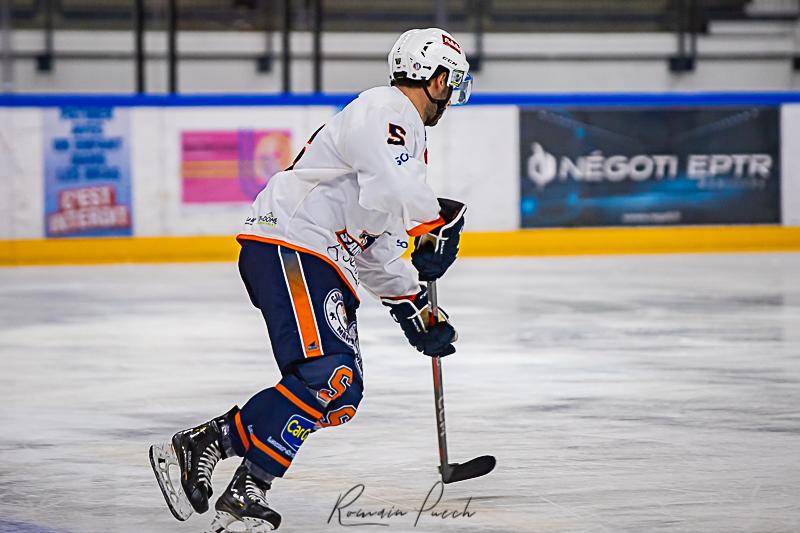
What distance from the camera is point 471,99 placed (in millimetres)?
11312

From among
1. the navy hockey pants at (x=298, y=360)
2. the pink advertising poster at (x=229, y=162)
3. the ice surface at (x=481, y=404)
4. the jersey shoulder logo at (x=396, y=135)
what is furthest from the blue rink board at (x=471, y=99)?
the jersey shoulder logo at (x=396, y=135)

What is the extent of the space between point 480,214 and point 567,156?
843 mm

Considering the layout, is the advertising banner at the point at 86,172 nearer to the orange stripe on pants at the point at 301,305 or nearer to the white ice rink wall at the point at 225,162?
the white ice rink wall at the point at 225,162

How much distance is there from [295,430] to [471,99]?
8.24m

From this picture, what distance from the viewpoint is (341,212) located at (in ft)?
11.2

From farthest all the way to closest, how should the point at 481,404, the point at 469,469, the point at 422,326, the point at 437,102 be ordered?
the point at 481,404 < the point at 469,469 < the point at 422,326 < the point at 437,102

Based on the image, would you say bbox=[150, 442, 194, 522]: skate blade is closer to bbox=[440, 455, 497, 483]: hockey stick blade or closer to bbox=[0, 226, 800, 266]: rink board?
bbox=[440, 455, 497, 483]: hockey stick blade

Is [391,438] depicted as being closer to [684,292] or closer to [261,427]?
[261,427]

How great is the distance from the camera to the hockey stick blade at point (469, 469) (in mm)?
3811

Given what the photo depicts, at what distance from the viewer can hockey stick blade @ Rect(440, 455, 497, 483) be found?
12.5 feet

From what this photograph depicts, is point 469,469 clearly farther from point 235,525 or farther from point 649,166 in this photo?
point 649,166

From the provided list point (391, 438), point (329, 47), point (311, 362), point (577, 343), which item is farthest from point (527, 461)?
point (329, 47)

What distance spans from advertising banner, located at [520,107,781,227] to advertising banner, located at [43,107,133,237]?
10.1 feet

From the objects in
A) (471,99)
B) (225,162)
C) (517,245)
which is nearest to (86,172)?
(225,162)
